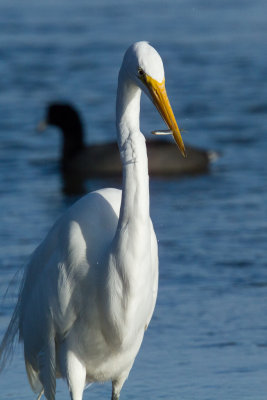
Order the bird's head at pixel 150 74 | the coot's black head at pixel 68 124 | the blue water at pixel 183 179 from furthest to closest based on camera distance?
the coot's black head at pixel 68 124 < the blue water at pixel 183 179 < the bird's head at pixel 150 74

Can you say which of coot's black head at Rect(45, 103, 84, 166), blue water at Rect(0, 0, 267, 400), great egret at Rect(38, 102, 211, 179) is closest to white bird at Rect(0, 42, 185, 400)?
blue water at Rect(0, 0, 267, 400)

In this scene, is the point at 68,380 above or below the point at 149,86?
below

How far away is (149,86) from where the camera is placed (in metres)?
3.68

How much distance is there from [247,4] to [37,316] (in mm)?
14474

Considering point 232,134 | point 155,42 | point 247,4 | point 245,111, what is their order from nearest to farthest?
1. point 232,134
2. point 245,111
3. point 155,42
4. point 247,4

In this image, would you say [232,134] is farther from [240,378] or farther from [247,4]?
[247,4]

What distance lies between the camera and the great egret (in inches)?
395

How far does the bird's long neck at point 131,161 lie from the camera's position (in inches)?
150

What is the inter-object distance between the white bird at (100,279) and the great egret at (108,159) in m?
5.52

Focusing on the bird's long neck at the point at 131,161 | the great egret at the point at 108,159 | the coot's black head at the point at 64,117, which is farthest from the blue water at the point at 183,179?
the bird's long neck at the point at 131,161

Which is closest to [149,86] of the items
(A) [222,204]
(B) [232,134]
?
(A) [222,204]

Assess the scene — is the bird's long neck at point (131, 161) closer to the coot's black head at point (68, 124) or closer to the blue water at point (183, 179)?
the blue water at point (183, 179)

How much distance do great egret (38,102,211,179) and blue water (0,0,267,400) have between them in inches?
7.4

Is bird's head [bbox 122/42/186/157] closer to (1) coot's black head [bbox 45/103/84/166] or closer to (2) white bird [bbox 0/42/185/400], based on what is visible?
(2) white bird [bbox 0/42/185/400]
